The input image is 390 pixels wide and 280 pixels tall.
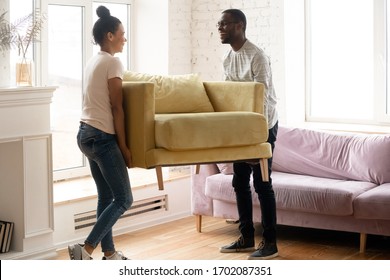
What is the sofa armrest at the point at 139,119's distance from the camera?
3.90m

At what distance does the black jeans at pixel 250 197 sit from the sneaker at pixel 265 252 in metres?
0.04

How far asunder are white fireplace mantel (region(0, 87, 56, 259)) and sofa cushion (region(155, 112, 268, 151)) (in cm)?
86

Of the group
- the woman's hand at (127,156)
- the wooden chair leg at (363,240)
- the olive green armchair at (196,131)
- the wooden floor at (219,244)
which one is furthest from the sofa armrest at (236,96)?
the wooden chair leg at (363,240)

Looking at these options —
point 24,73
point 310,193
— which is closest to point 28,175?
point 24,73

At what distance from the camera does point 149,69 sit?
6023 millimetres

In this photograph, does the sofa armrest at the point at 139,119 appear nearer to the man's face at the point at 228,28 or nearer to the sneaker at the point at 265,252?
the man's face at the point at 228,28

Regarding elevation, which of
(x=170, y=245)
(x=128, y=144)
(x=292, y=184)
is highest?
(x=128, y=144)

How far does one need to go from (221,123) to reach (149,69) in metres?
2.10

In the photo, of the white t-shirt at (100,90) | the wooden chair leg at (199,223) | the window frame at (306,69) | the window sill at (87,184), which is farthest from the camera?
the window frame at (306,69)

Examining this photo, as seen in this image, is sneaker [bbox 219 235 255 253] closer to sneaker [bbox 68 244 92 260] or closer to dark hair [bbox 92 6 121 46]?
sneaker [bbox 68 244 92 260]

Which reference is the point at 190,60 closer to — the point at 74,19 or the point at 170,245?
the point at 74,19

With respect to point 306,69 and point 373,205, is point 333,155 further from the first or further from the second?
point 306,69

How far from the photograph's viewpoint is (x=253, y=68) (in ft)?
14.3

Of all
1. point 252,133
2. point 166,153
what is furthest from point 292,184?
point 166,153
